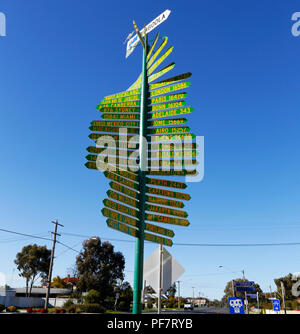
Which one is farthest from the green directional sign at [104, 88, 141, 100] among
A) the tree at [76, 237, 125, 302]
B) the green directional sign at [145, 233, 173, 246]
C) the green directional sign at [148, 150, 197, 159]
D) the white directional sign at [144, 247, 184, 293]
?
the tree at [76, 237, 125, 302]

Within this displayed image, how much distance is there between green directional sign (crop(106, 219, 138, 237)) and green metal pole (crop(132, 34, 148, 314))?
0.13 m

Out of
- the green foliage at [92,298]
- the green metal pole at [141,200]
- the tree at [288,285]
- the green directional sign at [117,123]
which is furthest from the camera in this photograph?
the tree at [288,285]

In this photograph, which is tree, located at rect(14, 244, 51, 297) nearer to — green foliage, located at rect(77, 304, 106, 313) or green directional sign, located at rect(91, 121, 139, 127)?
green foliage, located at rect(77, 304, 106, 313)

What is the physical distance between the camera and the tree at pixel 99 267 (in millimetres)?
50750

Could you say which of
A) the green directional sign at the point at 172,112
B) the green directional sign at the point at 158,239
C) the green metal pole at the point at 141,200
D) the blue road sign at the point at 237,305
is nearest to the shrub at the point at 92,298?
the blue road sign at the point at 237,305

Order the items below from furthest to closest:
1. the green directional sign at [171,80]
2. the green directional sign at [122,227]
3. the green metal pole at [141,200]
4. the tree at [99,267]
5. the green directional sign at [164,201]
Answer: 1. the tree at [99,267]
2. the green directional sign at [171,80]
3. the green directional sign at [164,201]
4. the green directional sign at [122,227]
5. the green metal pole at [141,200]

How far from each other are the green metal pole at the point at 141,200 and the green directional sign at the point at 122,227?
134 millimetres

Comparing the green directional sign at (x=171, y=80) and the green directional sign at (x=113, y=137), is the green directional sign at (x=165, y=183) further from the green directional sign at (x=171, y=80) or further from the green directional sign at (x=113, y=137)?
the green directional sign at (x=171, y=80)

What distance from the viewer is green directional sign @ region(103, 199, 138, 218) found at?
638cm

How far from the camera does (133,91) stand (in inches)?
317

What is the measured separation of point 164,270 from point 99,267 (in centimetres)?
4900
